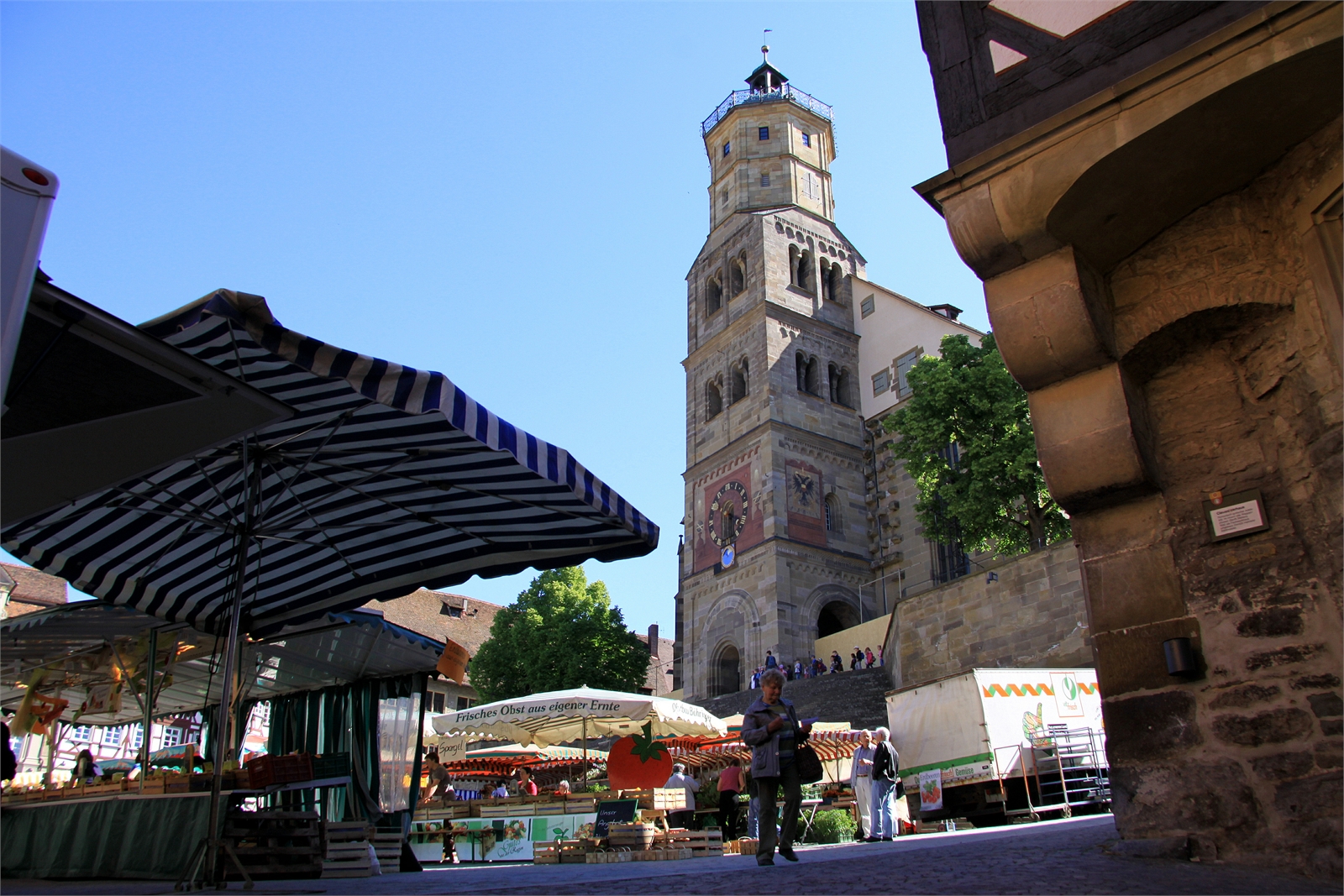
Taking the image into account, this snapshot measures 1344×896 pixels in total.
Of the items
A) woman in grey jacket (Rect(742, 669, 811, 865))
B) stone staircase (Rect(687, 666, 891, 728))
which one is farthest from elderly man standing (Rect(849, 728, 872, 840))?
stone staircase (Rect(687, 666, 891, 728))

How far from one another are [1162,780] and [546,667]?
1341 inches

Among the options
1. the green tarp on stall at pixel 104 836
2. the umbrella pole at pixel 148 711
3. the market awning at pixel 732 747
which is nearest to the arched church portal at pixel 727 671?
the market awning at pixel 732 747

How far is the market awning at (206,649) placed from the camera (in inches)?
361

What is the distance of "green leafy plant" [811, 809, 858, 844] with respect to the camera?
1163 cm

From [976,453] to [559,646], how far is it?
19.6 metres

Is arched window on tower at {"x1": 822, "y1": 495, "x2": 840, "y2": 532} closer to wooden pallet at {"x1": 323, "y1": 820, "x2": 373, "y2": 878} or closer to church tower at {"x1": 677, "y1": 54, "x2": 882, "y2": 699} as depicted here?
church tower at {"x1": 677, "y1": 54, "x2": 882, "y2": 699}

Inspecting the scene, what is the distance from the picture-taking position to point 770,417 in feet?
110

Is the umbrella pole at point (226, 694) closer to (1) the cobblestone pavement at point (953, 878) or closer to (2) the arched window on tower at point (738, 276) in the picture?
(1) the cobblestone pavement at point (953, 878)

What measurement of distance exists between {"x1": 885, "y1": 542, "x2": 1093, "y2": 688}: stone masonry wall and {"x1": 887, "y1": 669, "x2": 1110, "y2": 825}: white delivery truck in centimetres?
358

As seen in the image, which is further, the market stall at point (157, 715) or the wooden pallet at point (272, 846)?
the market stall at point (157, 715)

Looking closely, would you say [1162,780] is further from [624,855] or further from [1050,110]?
[624,855]

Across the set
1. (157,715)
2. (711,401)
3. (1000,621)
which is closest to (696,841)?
(157,715)

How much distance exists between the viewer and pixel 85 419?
13.1ft

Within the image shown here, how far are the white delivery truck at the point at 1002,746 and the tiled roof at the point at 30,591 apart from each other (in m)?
35.5
